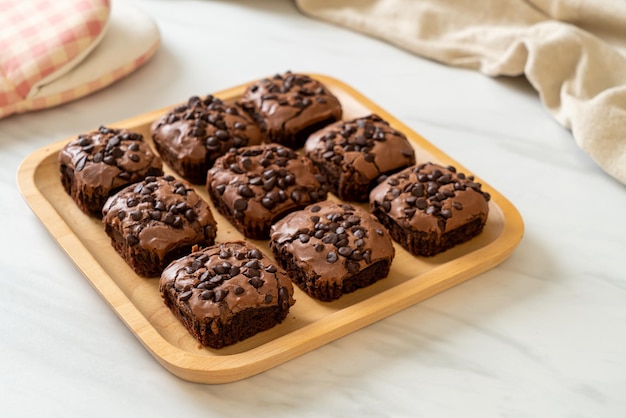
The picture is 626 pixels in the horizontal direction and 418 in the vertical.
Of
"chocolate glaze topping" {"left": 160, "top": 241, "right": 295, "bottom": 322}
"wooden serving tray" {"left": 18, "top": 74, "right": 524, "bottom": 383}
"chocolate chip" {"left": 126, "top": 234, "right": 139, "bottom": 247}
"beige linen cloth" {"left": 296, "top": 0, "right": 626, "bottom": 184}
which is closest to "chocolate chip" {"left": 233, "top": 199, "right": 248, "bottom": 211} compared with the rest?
"wooden serving tray" {"left": 18, "top": 74, "right": 524, "bottom": 383}

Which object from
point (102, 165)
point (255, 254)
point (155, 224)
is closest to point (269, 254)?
point (255, 254)

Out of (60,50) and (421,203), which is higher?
(60,50)

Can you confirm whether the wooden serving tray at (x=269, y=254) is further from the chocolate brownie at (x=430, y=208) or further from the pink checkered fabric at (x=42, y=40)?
the pink checkered fabric at (x=42, y=40)

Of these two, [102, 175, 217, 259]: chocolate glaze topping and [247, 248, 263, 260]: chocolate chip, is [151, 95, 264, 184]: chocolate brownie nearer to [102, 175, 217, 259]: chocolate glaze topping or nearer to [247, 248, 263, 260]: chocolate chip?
[102, 175, 217, 259]: chocolate glaze topping

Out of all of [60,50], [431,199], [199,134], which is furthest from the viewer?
[60,50]

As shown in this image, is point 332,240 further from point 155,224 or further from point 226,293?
point 155,224

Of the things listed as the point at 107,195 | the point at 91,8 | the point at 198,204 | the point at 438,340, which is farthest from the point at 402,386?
the point at 91,8

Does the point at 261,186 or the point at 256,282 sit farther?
the point at 261,186
